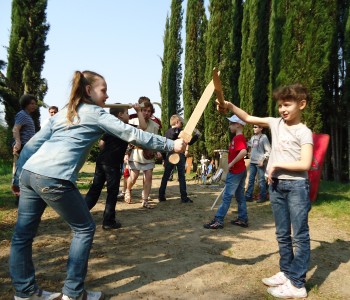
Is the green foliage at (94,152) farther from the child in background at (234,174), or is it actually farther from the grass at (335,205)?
the child in background at (234,174)

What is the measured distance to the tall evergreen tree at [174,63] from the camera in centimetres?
2014

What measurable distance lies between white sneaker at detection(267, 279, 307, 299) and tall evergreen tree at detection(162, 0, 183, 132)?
1770 cm

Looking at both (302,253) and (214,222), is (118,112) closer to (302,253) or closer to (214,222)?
(214,222)

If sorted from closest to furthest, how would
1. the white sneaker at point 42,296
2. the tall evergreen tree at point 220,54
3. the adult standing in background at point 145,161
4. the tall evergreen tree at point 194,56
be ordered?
1. the white sneaker at point 42,296
2. the adult standing in background at point 145,161
3. the tall evergreen tree at point 220,54
4. the tall evergreen tree at point 194,56

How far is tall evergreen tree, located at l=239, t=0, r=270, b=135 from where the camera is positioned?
12.3 metres

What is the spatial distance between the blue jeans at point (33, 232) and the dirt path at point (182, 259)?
0.37 m

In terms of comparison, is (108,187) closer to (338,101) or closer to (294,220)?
(294,220)

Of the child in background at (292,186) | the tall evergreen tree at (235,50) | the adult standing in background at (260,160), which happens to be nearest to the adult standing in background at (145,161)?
the adult standing in background at (260,160)

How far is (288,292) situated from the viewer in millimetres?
2799

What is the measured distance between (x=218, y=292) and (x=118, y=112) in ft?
9.85

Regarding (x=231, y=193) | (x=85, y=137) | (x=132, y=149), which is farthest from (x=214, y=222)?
(x=85, y=137)

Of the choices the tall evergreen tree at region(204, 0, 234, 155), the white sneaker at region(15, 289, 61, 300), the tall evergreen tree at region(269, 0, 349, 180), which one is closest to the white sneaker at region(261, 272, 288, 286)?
the white sneaker at region(15, 289, 61, 300)

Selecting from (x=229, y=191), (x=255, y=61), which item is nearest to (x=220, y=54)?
(x=255, y=61)

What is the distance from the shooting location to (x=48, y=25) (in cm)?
1631
